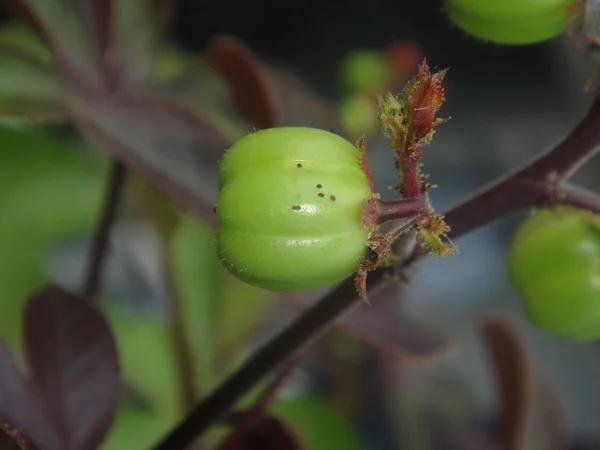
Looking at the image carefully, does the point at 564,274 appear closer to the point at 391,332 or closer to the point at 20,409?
the point at 391,332

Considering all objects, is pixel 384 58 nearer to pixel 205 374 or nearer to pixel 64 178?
pixel 64 178

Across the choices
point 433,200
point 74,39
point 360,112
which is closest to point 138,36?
point 74,39

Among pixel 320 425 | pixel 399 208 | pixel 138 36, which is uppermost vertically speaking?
pixel 399 208

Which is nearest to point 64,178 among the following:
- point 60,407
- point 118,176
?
point 118,176

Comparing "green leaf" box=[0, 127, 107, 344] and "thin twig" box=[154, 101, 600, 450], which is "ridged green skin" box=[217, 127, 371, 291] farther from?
"green leaf" box=[0, 127, 107, 344]

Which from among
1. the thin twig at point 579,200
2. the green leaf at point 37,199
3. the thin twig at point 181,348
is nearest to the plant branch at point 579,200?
the thin twig at point 579,200

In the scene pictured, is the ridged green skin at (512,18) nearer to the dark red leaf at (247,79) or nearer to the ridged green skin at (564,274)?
the ridged green skin at (564,274)

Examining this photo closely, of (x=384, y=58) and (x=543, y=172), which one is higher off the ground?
(x=543, y=172)
